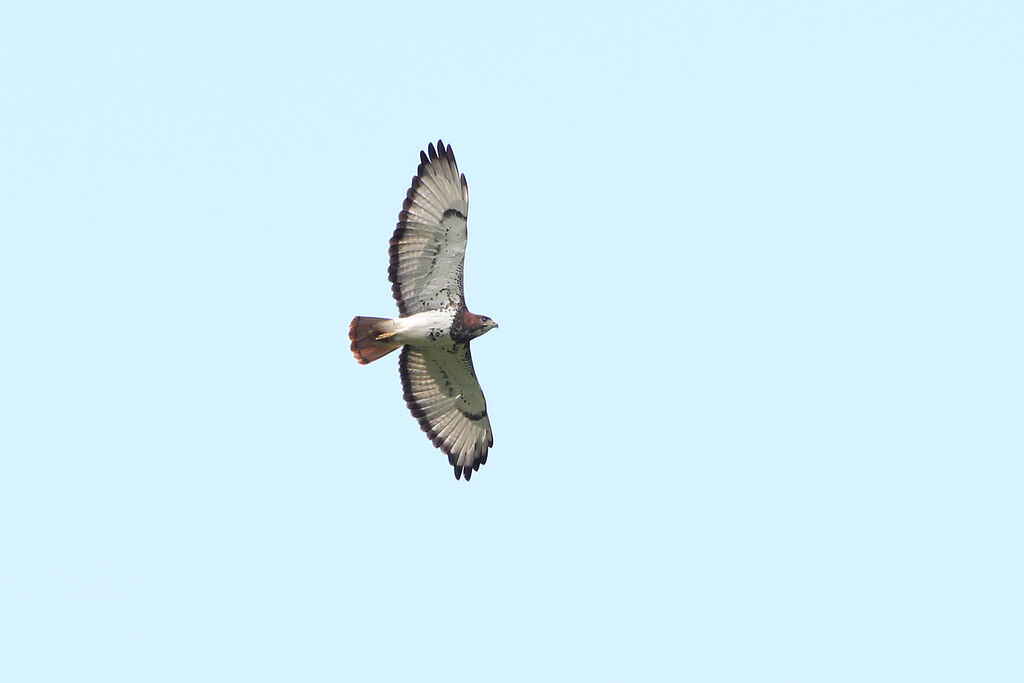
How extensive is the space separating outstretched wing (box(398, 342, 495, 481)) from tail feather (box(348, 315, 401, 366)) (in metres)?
0.77

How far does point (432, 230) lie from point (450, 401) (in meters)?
2.79

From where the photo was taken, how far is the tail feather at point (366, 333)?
67.8 feet

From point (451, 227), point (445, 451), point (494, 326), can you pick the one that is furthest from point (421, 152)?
point (445, 451)

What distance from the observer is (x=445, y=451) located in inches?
880

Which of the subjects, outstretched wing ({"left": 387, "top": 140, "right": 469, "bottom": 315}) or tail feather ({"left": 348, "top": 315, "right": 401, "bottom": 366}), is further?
tail feather ({"left": 348, "top": 315, "right": 401, "bottom": 366})

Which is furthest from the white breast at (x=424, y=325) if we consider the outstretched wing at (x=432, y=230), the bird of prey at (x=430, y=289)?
the outstretched wing at (x=432, y=230)

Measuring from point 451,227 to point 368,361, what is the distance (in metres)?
2.00

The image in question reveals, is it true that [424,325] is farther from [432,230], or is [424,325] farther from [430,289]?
[432,230]

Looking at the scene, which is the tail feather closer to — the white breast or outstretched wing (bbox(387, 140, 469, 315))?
the white breast

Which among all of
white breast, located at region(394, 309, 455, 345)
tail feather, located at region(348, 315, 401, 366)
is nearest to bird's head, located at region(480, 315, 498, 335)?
white breast, located at region(394, 309, 455, 345)

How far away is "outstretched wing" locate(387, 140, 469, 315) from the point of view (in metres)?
20.3

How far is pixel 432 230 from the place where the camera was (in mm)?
20344

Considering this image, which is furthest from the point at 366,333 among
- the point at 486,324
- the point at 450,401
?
the point at 450,401

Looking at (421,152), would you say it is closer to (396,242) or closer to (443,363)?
(396,242)
